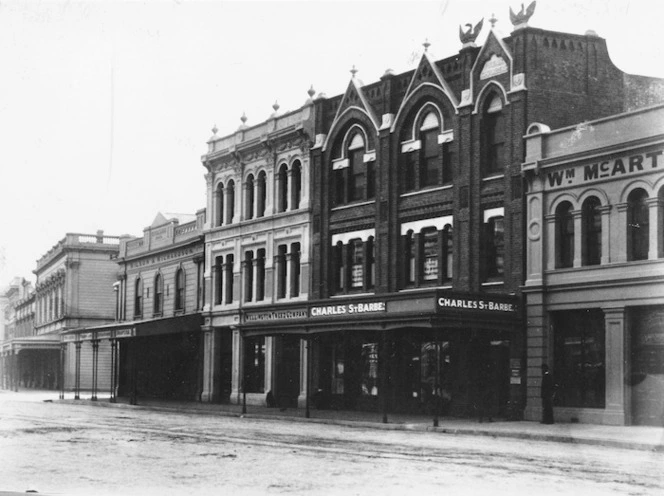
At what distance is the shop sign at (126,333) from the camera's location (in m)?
45.1

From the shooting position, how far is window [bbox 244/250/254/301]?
142 feet

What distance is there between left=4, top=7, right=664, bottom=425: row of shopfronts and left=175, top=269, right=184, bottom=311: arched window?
3.96 meters

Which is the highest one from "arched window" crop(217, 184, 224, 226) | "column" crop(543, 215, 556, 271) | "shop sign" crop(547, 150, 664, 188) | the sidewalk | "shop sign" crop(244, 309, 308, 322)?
"arched window" crop(217, 184, 224, 226)

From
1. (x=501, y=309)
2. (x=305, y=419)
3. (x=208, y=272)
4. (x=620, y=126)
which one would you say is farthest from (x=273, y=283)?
(x=620, y=126)

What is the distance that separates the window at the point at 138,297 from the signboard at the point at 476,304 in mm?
29983

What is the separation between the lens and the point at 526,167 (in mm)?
28719

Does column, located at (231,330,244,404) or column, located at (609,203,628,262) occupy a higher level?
column, located at (609,203,628,262)

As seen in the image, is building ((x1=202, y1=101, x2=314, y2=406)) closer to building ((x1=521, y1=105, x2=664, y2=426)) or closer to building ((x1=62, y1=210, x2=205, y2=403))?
building ((x1=62, y1=210, x2=205, y2=403))

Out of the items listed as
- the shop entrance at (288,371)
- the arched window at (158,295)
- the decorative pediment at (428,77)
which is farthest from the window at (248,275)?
the decorative pediment at (428,77)

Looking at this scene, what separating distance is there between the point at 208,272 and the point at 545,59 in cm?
2111

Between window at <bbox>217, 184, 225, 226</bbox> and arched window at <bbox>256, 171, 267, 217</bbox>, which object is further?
window at <bbox>217, 184, 225, 226</bbox>

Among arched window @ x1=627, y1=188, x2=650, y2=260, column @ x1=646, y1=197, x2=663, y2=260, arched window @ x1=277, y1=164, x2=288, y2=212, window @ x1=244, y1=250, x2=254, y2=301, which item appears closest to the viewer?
column @ x1=646, y1=197, x2=663, y2=260

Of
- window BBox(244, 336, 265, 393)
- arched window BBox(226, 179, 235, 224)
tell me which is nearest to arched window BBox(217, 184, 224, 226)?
arched window BBox(226, 179, 235, 224)

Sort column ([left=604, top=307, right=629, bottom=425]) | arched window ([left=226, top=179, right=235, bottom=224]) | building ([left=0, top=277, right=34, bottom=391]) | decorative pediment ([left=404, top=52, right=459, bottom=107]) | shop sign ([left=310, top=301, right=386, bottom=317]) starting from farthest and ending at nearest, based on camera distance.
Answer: building ([left=0, top=277, right=34, bottom=391]) → arched window ([left=226, top=179, right=235, bottom=224]) → decorative pediment ([left=404, top=52, right=459, bottom=107]) → shop sign ([left=310, top=301, right=386, bottom=317]) → column ([left=604, top=307, right=629, bottom=425])
